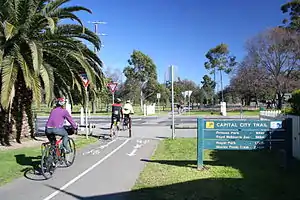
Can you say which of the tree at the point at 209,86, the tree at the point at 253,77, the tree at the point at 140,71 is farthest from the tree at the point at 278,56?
the tree at the point at 209,86

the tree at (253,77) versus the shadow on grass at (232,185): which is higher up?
the tree at (253,77)

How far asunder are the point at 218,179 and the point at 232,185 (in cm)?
61

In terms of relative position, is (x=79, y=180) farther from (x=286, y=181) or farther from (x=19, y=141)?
(x=19, y=141)

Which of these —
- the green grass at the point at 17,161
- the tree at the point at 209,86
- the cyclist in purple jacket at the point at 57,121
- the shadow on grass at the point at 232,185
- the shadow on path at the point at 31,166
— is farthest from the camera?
the tree at the point at 209,86

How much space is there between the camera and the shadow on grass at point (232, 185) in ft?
21.1

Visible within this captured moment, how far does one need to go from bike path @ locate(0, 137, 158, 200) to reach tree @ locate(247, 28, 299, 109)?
44.2 metres

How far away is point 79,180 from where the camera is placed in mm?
7883

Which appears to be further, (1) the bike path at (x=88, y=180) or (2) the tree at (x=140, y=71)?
(2) the tree at (x=140, y=71)

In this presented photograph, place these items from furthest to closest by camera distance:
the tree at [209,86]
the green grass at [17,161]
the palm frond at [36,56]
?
1. the tree at [209,86]
2. the palm frond at [36,56]
3. the green grass at [17,161]

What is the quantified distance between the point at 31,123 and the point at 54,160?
21.1 feet

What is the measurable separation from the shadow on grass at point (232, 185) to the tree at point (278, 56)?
4469 centimetres

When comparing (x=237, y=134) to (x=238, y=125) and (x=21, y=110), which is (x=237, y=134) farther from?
(x=21, y=110)

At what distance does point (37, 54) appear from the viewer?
11320 millimetres

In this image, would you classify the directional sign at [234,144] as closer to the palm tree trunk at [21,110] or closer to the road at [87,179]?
the road at [87,179]
